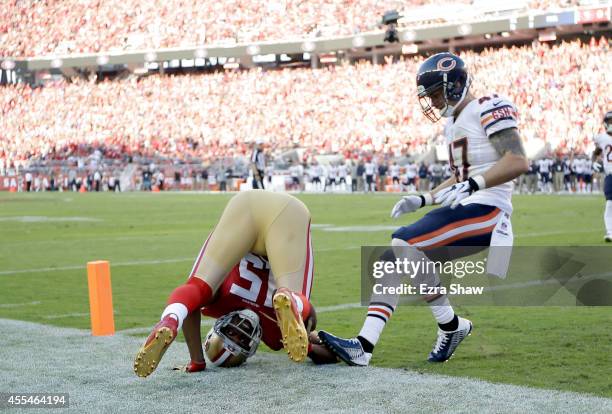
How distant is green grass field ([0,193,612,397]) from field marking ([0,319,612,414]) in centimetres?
29

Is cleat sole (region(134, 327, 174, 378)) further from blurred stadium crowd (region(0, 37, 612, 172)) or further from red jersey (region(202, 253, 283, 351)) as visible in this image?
blurred stadium crowd (region(0, 37, 612, 172))

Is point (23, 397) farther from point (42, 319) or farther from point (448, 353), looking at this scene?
point (42, 319)

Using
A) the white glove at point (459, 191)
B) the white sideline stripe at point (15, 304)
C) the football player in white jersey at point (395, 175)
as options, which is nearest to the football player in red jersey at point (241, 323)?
the white glove at point (459, 191)

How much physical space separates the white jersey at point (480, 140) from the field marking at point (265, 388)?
3.46ft

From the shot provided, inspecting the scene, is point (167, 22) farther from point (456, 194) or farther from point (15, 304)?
point (456, 194)

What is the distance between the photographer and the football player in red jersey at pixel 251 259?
15.5ft

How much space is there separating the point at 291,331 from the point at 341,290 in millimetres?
4137

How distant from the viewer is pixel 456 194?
4.79 m

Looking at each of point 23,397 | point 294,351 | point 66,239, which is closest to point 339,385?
point 294,351

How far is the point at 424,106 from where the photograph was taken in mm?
5336

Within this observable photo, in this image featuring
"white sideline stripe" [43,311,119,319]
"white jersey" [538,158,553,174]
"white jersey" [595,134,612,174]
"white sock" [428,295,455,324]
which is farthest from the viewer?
"white jersey" [538,158,553,174]

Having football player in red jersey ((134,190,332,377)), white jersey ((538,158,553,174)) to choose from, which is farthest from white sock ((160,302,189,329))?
white jersey ((538,158,553,174))

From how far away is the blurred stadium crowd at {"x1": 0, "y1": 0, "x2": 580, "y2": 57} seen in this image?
51.4m

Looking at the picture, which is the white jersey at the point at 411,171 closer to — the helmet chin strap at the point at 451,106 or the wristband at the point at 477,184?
the helmet chin strap at the point at 451,106
